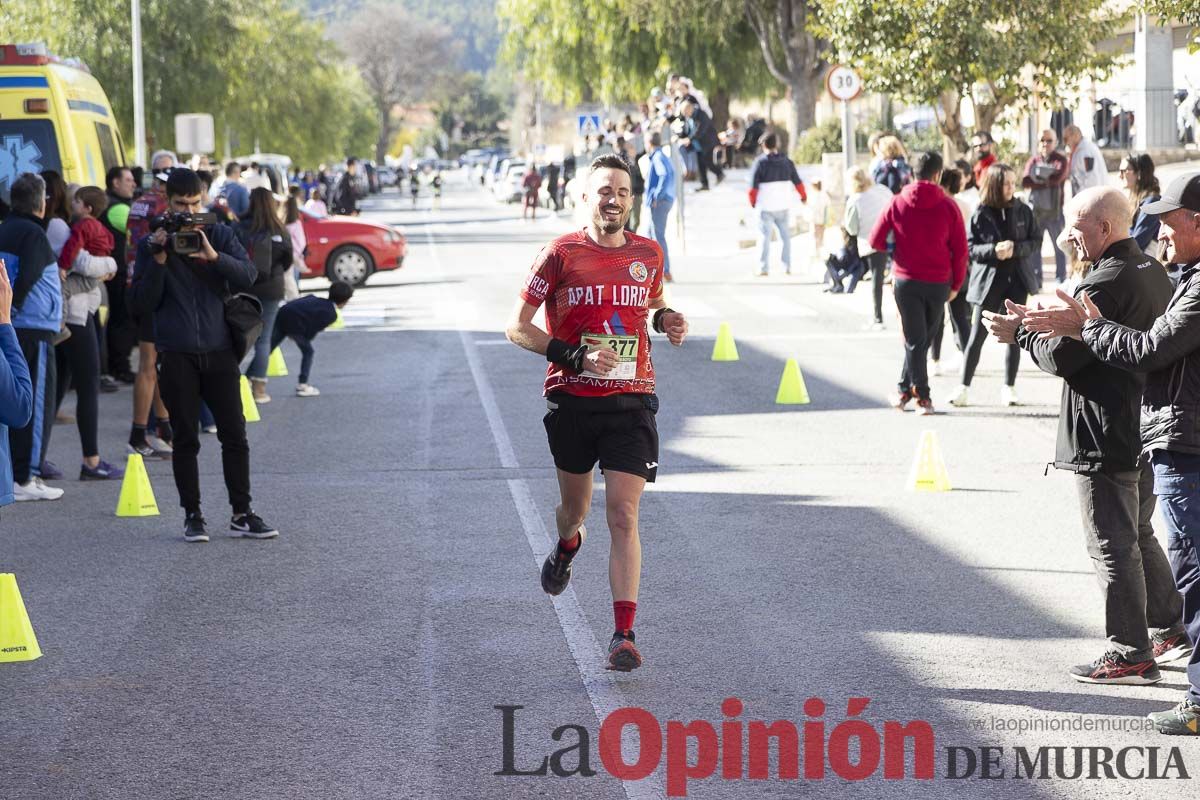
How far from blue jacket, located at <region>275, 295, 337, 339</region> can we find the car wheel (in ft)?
40.9

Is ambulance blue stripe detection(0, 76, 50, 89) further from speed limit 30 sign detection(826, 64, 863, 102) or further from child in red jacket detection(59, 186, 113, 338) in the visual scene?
speed limit 30 sign detection(826, 64, 863, 102)

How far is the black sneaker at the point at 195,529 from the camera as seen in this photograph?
30.8 ft

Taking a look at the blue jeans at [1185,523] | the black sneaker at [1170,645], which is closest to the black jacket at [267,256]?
the black sneaker at [1170,645]

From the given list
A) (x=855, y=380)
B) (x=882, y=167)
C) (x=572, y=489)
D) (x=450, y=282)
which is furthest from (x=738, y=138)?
(x=572, y=489)

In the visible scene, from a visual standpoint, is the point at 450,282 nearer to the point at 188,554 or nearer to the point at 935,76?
the point at 935,76

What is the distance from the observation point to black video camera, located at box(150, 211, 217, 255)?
9039mm

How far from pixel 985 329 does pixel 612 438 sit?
784 centimetres

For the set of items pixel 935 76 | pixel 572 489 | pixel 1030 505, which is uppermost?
pixel 935 76

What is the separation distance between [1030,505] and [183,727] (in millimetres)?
5703

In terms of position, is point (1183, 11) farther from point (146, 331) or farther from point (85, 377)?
point (85, 377)

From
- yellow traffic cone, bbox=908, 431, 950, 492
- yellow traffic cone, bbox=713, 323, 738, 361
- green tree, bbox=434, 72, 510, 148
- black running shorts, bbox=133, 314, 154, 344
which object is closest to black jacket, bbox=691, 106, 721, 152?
yellow traffic cone, bbox=713, 323, 738, 361

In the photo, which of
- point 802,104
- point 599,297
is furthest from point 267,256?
point 802,104

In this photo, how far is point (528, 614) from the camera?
762 centimetres

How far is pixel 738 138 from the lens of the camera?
146 ft
